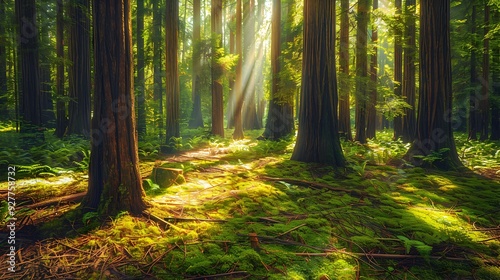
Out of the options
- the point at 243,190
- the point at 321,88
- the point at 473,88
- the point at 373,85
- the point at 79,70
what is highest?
the point at 79,70

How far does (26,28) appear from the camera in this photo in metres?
9.45

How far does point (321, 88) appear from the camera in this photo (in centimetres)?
750

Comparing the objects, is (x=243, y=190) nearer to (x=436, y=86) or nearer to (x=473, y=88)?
(x=436, y=86)

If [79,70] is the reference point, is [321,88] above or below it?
below

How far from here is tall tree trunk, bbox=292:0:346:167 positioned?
24.3 ft

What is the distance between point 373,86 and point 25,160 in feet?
39.4

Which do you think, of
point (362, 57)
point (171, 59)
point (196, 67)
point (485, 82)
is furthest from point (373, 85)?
point (196, 67)

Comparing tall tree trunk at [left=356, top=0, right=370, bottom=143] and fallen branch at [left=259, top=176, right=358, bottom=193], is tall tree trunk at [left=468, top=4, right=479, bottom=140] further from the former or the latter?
fallen branch at [left=259, top=176, right=358, bottom=193]

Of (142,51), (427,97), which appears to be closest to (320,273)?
(427,97)

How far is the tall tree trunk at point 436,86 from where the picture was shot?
25.3 ft

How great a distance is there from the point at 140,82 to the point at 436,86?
11629mm

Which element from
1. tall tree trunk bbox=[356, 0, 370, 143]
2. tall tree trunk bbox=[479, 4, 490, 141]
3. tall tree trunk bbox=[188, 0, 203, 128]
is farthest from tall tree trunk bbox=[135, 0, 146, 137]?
tall tree trunk bbox=[479, 4, 490, 141]

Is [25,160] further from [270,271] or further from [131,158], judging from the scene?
[270,271]

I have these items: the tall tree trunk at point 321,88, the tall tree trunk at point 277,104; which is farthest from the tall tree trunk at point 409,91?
the tall tree trunk at point 321,88
